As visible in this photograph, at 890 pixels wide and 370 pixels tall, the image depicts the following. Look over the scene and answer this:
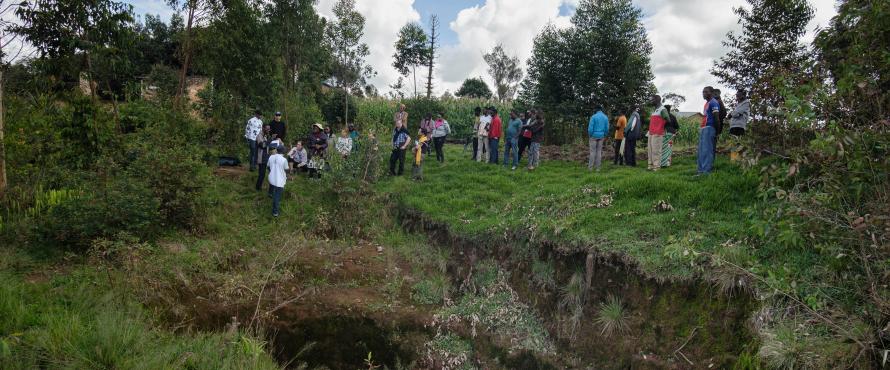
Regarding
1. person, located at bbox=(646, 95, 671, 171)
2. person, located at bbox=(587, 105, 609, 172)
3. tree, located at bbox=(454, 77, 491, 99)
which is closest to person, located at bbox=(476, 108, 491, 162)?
person, located at bbox=(587, 105, 609, 172)

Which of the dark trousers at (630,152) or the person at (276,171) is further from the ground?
the dark trousers at (630,152)

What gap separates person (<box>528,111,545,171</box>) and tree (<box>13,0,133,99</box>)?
9205 mm

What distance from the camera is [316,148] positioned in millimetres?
13820

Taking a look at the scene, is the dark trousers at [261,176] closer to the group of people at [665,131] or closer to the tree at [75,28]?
the tree at [75,28]

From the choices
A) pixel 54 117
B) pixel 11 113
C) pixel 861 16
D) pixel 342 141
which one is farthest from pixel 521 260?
pixel 11 113

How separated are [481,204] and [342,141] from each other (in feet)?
14.2

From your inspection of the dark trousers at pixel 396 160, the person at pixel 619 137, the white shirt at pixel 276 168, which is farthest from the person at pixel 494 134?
the white shirt at pixel 276 168

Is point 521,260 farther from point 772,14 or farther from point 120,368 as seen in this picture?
point 772,14

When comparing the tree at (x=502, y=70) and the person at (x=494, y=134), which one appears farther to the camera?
the tree at (x=502, y=70)

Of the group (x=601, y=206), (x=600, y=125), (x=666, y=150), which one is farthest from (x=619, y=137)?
(x=601, y=206)

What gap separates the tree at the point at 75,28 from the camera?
8.73 meters

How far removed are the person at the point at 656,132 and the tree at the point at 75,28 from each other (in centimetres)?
1087

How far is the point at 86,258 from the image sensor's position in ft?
28.3

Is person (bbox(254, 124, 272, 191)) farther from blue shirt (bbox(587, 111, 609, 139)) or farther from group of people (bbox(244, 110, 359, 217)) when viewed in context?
blue shirt (bbox(587, 111, 609, 139))
